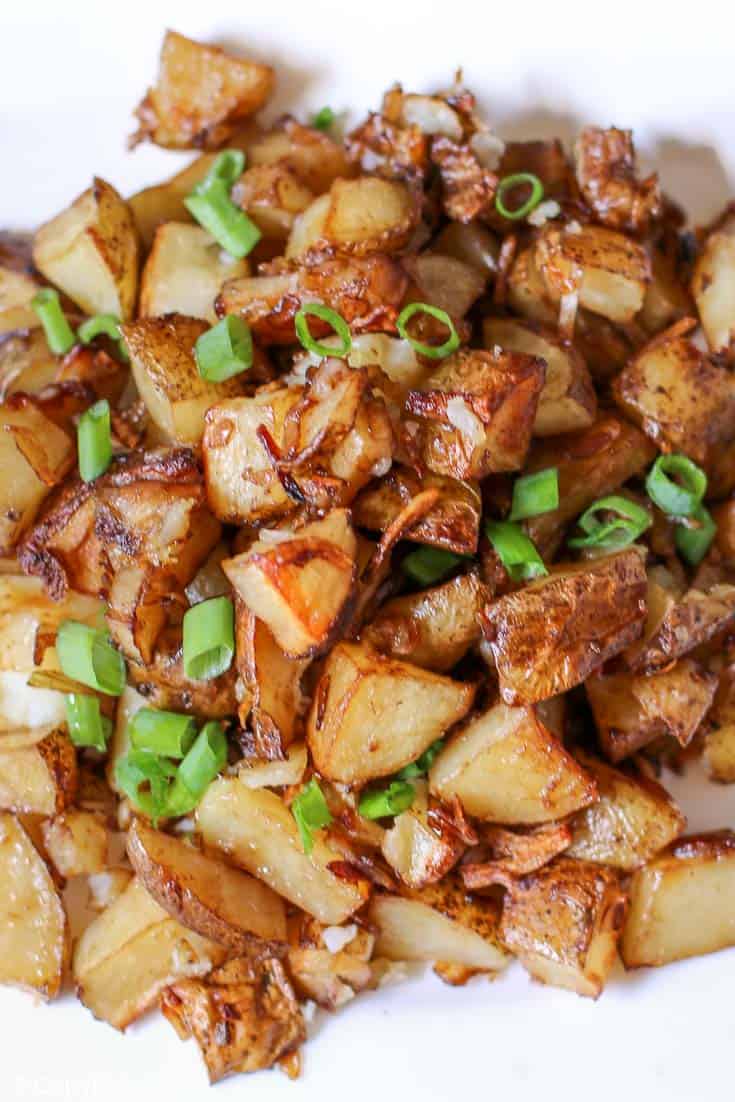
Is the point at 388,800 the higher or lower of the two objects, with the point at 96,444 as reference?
lower

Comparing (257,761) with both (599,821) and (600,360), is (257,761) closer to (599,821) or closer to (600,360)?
(599,821)

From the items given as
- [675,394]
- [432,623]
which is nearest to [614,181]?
[675,394]

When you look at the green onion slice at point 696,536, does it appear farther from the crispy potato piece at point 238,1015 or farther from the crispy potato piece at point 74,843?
the crispy potato piece at point 74,843

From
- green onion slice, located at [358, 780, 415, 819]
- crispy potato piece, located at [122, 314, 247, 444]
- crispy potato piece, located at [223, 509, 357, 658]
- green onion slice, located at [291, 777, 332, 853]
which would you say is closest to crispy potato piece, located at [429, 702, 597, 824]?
green onion slice, located at [358, 780, 415, 819]

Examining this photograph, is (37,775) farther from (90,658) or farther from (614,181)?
(614,181)

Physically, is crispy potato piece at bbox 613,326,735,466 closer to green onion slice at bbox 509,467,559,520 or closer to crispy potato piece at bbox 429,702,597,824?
green onion slice at bbox 509,467,559,520

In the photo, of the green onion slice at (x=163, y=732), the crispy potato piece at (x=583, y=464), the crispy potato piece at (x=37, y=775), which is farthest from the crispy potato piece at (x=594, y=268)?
the crispy potato piece at (x=37, y=775)
